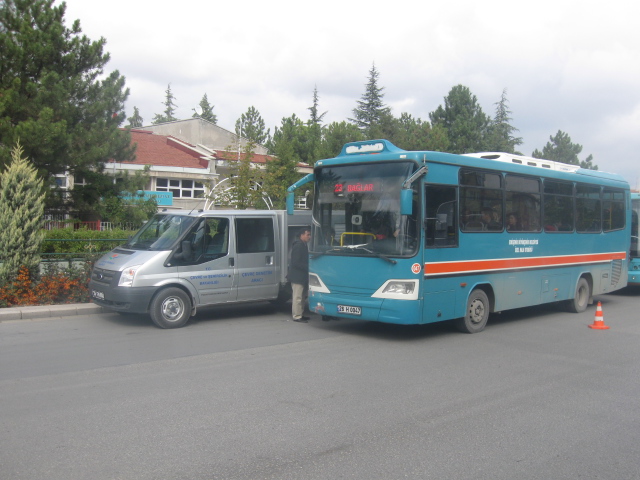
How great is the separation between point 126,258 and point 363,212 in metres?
4.58

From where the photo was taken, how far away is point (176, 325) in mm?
11406

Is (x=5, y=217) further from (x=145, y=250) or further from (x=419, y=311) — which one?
(x=419, y=311)

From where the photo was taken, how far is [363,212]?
401 inches

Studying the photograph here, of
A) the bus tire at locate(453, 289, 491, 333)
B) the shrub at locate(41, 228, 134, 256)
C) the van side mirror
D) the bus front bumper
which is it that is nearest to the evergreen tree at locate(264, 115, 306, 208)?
the shrub at locate(41, 228, 134, 256)

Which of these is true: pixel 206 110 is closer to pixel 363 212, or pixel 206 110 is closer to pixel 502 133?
pixel 502 133

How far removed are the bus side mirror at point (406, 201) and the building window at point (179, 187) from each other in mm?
29431

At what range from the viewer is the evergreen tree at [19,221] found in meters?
13.4

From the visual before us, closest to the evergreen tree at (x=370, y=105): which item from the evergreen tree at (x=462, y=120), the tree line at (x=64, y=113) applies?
the evergreen tree at (x=462, y=120)

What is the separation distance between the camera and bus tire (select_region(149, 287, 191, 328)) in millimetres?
11172

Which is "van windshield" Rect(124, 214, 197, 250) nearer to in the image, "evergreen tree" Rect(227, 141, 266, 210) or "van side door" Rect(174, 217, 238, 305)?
"van side door" Rect(174, 217, 238, 305)

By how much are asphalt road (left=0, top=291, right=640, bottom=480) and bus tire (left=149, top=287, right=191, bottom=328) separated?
11.2 inches

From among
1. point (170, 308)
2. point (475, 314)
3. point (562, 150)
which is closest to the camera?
point (475, 314)

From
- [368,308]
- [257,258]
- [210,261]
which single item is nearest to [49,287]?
[210,261]

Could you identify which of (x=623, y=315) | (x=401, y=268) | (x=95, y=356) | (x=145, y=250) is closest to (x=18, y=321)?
(x=145, y=250)
